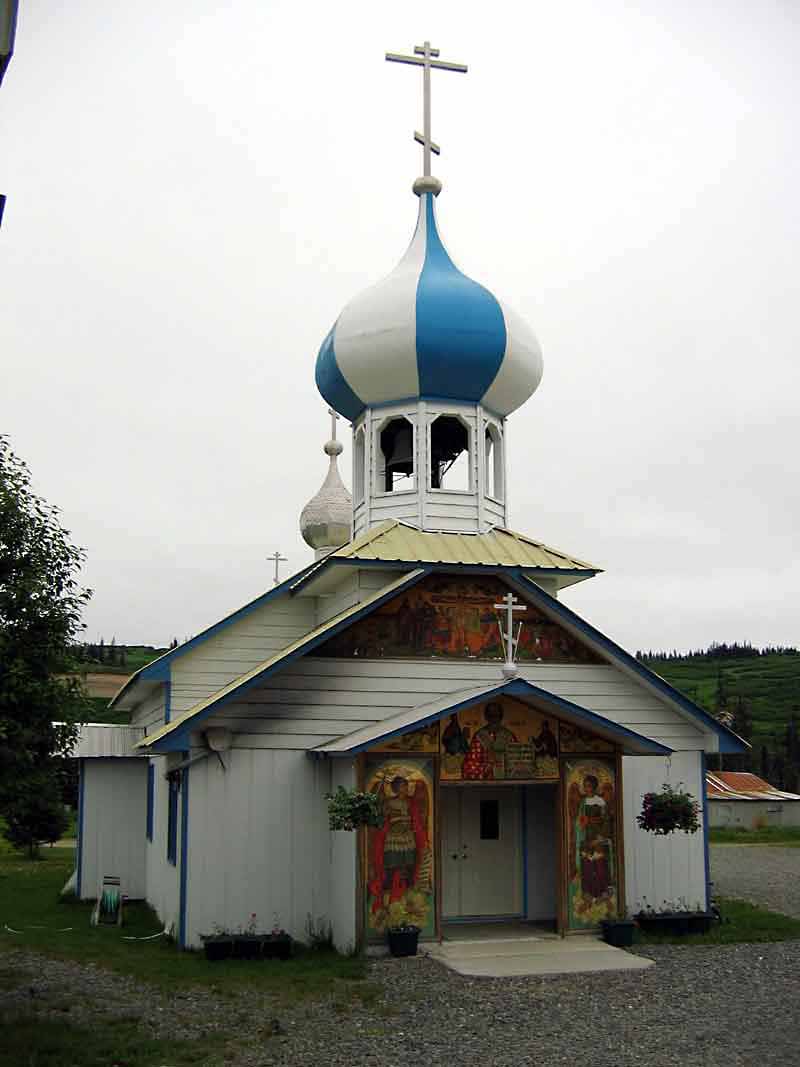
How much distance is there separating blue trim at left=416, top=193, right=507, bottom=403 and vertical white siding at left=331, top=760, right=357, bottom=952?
6.04 metres

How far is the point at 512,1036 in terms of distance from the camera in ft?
34.0

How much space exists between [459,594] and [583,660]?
6.72 feet

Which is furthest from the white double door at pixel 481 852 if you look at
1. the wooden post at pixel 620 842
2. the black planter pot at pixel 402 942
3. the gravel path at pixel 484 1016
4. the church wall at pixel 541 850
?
the gravel path at pixel 484 1016

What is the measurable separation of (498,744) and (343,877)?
8.36 feet

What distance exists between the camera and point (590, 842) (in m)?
15.0

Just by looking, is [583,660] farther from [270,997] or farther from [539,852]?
[270,997]

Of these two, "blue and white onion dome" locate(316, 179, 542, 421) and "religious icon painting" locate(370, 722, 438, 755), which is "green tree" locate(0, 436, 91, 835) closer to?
"religious icon painting" locate(370, 722, 438, 755)

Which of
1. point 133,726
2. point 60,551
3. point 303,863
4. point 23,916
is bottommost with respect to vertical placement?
point 23,916

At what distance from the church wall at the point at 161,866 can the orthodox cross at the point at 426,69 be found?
1066cm

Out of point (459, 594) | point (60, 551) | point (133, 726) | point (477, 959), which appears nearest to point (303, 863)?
point (477, 959)

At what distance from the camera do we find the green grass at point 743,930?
15.2 metres

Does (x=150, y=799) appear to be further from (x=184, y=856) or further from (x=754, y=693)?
(x=754, y=693)

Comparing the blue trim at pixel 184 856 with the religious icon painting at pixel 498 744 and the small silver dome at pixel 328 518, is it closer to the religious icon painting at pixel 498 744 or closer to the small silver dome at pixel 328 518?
the religious icon painting at pixel 498 744

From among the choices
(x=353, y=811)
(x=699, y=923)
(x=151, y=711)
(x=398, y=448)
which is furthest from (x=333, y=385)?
(x=699, y=923)
